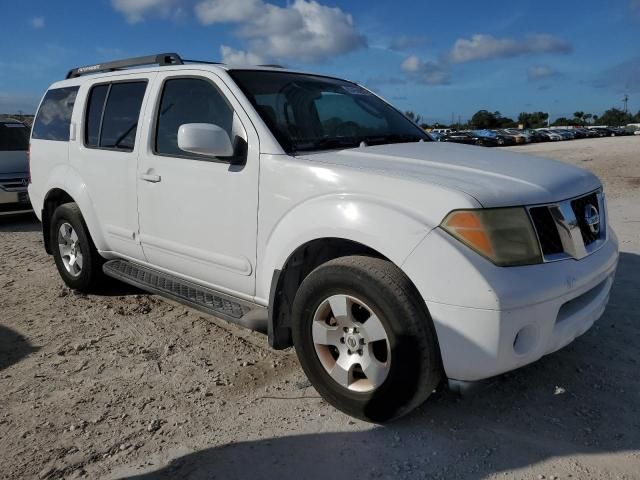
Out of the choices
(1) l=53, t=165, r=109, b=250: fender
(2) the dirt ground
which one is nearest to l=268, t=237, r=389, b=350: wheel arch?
(2) the dirt ground

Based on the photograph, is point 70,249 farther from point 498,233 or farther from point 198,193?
point 498,233

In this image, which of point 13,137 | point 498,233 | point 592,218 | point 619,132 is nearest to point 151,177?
point 498,233

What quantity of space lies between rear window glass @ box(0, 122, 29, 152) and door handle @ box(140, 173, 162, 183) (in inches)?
290

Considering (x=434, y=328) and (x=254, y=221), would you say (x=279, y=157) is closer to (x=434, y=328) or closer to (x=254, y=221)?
(x=254, y=221)

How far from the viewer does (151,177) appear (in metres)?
3.91

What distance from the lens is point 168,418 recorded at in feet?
9.86

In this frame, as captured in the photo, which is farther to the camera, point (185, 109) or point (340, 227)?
point (185, 109)

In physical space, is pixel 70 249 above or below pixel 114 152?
below

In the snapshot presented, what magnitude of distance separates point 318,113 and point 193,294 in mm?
1483

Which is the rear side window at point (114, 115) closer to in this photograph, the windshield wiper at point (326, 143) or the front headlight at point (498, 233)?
the windshield wiper at point (326, 143)

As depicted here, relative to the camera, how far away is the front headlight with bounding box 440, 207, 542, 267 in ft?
8.09

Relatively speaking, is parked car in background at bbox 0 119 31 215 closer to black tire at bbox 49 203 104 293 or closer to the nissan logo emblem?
black tire at bbox 49 203 104 293

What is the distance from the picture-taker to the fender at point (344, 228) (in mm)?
2586

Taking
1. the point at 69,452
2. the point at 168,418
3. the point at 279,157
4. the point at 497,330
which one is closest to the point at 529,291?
the point at 497,330
